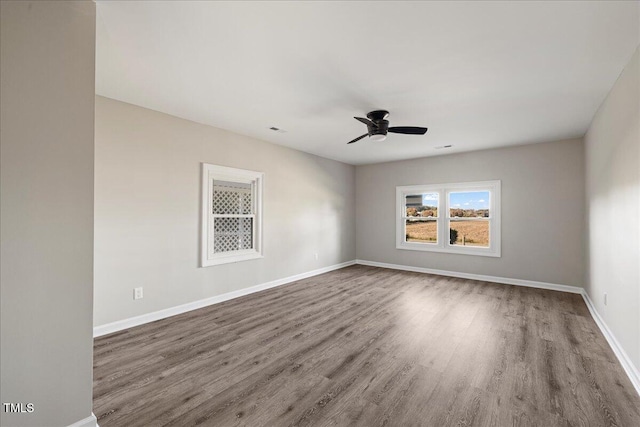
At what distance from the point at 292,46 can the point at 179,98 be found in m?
1.70

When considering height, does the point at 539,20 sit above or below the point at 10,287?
above

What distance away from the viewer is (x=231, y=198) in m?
4.45

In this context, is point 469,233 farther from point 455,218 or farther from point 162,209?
point 162,209

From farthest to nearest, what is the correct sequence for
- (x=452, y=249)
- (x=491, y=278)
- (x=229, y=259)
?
1. (x=452, y=249)
2. (x=491, y=278)
3. (x=229, y=259)

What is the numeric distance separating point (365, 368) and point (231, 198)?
3.16 meters

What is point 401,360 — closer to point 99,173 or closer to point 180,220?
point 180,220

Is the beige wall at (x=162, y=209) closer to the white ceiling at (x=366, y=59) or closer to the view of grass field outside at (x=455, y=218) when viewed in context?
the white ceiling at (x=366, y=59)

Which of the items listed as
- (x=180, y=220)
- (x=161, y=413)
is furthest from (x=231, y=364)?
(x=180, y=220)

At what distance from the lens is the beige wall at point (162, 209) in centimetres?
311

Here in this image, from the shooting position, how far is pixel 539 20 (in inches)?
73.1

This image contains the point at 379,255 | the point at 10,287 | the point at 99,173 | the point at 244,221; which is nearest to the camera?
the point at 10,287

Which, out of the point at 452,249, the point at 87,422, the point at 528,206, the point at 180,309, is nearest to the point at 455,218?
the point at 452,249

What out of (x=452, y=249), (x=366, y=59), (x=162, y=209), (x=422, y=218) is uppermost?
(x=366, y=59)

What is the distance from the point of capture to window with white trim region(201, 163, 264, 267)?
159 inches
